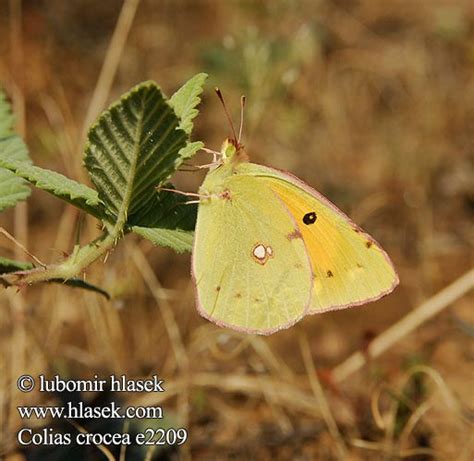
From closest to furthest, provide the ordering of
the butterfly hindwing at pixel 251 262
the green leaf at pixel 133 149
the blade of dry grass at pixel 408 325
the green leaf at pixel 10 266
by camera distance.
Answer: the green leaf at pixel 133 149
the green leaf at pixel 10 266
the butterfly hindwing at pixel 251 262
the blade of dry grass at pixel 408 325

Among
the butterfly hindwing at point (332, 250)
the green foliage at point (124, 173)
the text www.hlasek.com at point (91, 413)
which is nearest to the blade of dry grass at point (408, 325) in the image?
the text www.hlasek.com at point (91, 413)

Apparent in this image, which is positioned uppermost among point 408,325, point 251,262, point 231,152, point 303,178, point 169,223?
point 303,178

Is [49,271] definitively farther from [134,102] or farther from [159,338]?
[159,338]

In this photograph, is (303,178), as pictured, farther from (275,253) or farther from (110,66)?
(275,253)

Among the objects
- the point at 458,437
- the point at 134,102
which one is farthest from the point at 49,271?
the point at 458,437

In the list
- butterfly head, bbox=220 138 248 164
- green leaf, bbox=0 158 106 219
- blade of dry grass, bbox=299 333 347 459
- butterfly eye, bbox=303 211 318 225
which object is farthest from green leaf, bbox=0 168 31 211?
blade of dry grass, bbox=299 333 347 459

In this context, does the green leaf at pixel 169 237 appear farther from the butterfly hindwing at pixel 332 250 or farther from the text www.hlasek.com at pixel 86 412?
the text www.hlasek.com at pixel 86 412

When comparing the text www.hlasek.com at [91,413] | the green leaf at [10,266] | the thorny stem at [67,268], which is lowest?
the thorny stem at [67,268]

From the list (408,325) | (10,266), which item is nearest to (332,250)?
(10,266)
